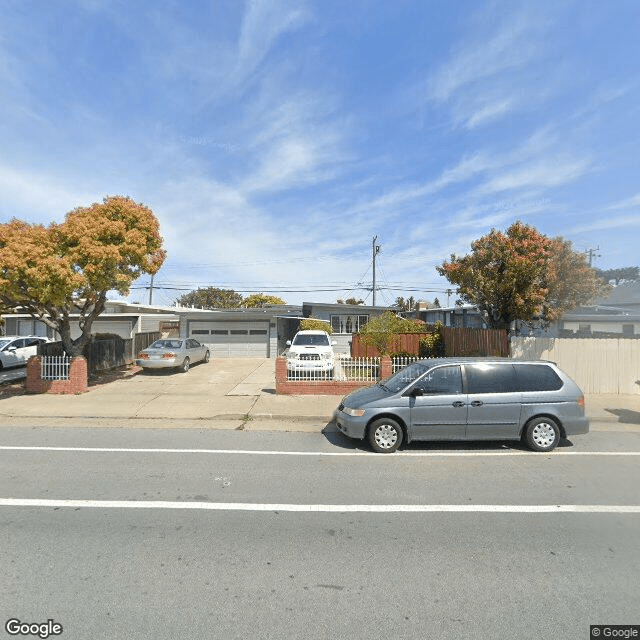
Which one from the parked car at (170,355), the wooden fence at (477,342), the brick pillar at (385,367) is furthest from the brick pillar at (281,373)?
the wooden fence at (477,342)

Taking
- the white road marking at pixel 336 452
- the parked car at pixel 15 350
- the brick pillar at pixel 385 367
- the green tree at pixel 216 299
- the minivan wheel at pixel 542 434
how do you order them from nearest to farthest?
A: the white road marking at pixel 336 452, the minivan wheel at pixel 542 434, the brick pillar at pixel 385 367, the parked car at pixel 15 350, the green tree at pixel 216 299

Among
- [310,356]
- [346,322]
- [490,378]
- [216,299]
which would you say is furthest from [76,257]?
[216,299]

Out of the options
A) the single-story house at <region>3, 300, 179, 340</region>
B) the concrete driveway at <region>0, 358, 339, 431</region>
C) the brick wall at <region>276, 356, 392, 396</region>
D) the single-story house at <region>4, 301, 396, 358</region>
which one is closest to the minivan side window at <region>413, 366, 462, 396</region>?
the concrete driveway at <region>0, 358, 339, 431</region>

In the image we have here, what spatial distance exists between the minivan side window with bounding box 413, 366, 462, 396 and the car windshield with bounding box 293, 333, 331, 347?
8196 millimetres

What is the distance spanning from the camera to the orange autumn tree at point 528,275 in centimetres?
1146

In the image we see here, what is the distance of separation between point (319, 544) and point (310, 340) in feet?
38.6

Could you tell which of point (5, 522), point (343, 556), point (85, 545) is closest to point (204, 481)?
point (85, 545)

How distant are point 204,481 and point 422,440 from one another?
353 centimetres

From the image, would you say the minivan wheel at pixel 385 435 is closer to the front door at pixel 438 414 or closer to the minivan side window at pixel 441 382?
the front door at pixel 438 414

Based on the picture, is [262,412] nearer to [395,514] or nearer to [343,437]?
[343,437]

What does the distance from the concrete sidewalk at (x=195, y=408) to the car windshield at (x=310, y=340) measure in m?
2.51

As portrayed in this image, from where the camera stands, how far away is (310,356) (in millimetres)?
12688

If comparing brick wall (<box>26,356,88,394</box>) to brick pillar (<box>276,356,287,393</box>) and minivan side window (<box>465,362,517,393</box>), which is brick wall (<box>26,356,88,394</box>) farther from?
minivan side window (<box>465,362,517,393</box>)

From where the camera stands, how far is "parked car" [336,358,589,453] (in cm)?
654
